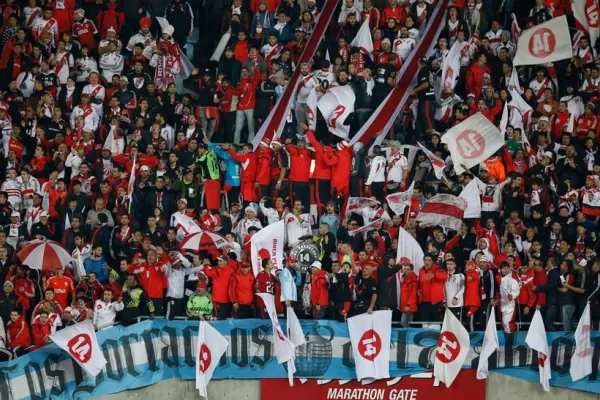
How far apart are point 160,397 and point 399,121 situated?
757cm

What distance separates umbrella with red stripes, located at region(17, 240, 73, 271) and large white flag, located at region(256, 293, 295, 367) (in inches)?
128

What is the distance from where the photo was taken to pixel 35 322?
26547 millimetres

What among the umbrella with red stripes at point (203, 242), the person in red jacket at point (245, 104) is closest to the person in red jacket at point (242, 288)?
the umbrella with red stripes at point (203, 242)

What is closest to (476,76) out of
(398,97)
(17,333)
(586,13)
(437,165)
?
(398,97)

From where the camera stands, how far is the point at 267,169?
3056cm

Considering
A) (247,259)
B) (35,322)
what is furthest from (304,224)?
(35,322)

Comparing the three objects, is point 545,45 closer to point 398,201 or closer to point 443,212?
point 398,201

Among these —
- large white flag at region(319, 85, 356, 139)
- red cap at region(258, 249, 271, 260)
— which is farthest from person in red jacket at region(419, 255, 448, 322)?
large white flag at region(319, 85, 356, 139)

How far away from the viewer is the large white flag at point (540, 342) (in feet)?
88.9

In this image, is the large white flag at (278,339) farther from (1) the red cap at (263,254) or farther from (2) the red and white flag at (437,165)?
(2) the red and white flag at (437,165)

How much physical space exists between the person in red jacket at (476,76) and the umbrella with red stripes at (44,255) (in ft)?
28.8

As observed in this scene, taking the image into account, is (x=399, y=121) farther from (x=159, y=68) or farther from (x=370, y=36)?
(x=159, y=68)

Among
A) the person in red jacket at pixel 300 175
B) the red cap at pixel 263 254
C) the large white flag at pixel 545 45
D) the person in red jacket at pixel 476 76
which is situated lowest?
the red cap at pixel 263 254

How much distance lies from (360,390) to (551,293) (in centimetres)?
354
